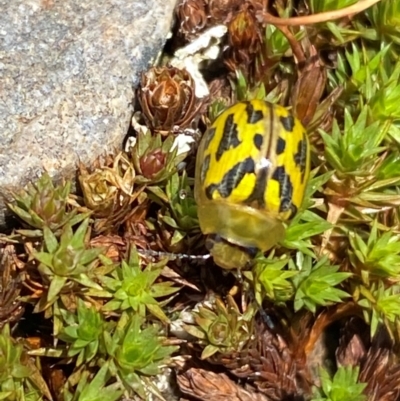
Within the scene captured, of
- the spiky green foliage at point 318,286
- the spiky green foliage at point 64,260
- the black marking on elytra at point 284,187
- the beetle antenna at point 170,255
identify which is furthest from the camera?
the beetle antenna at point 170,255

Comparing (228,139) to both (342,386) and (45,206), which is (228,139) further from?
(342,386)

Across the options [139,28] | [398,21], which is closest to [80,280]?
[139,28]

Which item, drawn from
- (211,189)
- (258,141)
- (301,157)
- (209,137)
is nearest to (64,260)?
(211,189)

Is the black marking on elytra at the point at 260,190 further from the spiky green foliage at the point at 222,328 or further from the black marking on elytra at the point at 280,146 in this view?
the spiky green foliage at the point at 222,328

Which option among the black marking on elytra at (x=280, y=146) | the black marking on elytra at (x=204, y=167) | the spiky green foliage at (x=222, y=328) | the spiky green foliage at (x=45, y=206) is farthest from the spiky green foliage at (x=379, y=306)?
the spiky green foliage at (x=45, y=206)

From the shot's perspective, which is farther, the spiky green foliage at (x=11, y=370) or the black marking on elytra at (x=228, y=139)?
the black marking on elytra at (x=228, y=139)

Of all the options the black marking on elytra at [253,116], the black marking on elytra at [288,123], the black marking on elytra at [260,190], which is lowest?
the black marking on elytra at [260,190]

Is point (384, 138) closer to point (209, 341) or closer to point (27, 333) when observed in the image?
point (209, 341)
